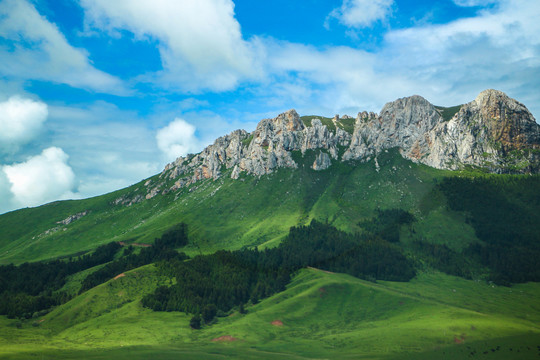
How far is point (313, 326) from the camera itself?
12625 cm

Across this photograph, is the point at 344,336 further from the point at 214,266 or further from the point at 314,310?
the point at 214,266

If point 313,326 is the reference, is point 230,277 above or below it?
above

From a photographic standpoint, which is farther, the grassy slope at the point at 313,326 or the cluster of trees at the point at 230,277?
the cluster of trees at the point at 230,277

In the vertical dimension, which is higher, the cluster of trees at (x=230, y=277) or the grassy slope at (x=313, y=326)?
the cluster of trees at (x=230, y=277)

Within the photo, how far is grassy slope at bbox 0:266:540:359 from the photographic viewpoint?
9769cm

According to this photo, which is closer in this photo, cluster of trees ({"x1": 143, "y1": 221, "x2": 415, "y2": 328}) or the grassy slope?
the grassy slope

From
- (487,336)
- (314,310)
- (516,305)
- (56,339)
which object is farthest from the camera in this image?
(516,305)

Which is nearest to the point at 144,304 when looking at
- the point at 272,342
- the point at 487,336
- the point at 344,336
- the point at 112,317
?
the point at 112,317

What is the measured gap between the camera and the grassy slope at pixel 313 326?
97.7 m

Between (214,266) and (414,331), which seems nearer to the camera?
(414,331)

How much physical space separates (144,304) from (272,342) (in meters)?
70.3

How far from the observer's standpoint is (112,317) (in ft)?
462

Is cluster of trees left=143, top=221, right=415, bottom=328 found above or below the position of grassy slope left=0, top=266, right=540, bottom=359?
above

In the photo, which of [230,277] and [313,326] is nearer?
[313,326]
